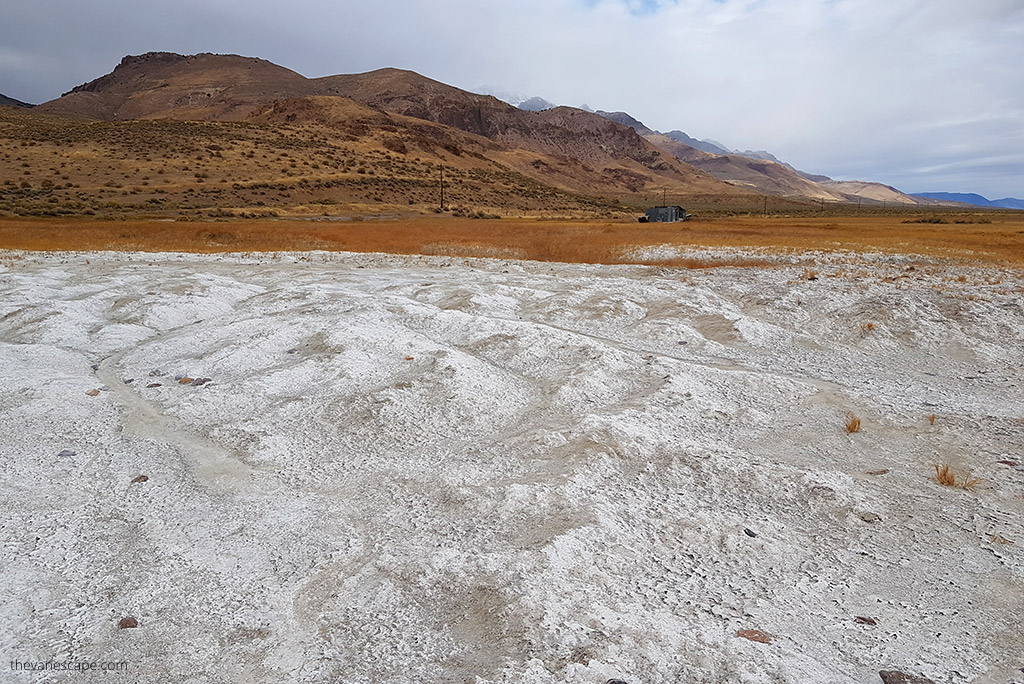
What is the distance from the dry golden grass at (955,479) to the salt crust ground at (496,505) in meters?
0.12

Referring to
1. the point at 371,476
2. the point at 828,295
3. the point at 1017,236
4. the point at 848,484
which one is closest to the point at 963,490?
the point at 848,484

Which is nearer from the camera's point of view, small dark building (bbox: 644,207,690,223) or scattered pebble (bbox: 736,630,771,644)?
scattered pebble (bbox: 736,630,771,644)

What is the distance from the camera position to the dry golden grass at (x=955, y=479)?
595cm

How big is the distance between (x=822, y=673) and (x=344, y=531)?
137 inches

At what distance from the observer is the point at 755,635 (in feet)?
12.7

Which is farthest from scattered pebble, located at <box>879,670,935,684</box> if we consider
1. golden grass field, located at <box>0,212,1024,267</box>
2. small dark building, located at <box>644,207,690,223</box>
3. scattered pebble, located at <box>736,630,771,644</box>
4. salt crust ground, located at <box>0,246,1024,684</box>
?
small dark building, located at <box>644,207,690,223</box>

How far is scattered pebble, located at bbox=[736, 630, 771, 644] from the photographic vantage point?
3.82 meters

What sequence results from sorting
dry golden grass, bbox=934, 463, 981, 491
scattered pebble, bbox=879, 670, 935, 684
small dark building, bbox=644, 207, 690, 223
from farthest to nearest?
small dark building, bbox=644, 207, 690, 223 → dry golden grass, bbox=934, 463, 981, 491 → scattered pebble, bbox=879, 670, 935, 684

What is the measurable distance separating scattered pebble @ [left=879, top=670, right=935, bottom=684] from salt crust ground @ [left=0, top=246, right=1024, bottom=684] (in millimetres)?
70

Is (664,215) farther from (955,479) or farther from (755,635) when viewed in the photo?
(755,635)

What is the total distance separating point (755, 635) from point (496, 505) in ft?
7.54

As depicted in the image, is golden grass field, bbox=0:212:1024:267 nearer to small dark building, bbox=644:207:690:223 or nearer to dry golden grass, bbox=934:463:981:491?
dry golden grass, bbox=934:463:981:491

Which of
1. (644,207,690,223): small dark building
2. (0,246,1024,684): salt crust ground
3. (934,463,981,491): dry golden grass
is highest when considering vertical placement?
(644,207,690,223): small dark building

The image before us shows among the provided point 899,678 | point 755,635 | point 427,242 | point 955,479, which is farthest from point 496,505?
point 427,242
